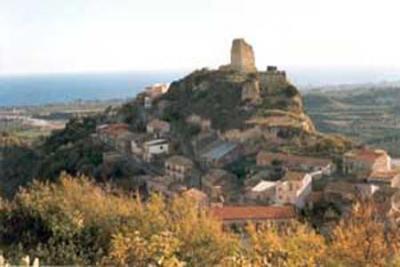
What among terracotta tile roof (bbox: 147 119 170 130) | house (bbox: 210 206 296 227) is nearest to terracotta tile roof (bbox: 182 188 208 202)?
house (bbox: 210 206 296 227)

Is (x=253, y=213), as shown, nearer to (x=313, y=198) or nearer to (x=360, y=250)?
(x=313, y=198)

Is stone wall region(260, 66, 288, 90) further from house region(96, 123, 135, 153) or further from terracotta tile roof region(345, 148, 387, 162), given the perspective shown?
terracotta tile roof region(345, 148, 387, 162)

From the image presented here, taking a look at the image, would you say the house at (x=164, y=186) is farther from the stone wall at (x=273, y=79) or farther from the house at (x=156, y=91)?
the house at (x=156, y=91)

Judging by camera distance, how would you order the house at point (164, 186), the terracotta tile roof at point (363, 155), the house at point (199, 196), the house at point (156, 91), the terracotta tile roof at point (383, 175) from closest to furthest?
the house at point (199, 196) < the terracotta tile roof at point (383, 175) < the house at point (164, 186) < the terracotta tile roof at point (363, 155) < the house at point (156, 91)

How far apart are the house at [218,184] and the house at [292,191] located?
2.55 metres

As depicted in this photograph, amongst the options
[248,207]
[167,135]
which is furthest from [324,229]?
[167,135]

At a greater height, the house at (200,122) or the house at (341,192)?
the house at (200,122)

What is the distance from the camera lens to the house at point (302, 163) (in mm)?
33406

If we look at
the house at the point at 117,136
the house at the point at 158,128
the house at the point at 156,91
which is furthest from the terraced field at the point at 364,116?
the house at the point at 117,136

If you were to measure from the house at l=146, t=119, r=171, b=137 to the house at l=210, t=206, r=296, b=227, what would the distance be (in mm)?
15101

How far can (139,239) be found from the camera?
12.4 meters

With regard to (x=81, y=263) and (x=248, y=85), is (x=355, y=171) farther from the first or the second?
(x=81, y=263)

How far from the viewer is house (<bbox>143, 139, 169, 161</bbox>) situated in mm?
39981

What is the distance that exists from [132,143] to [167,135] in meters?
2.15
